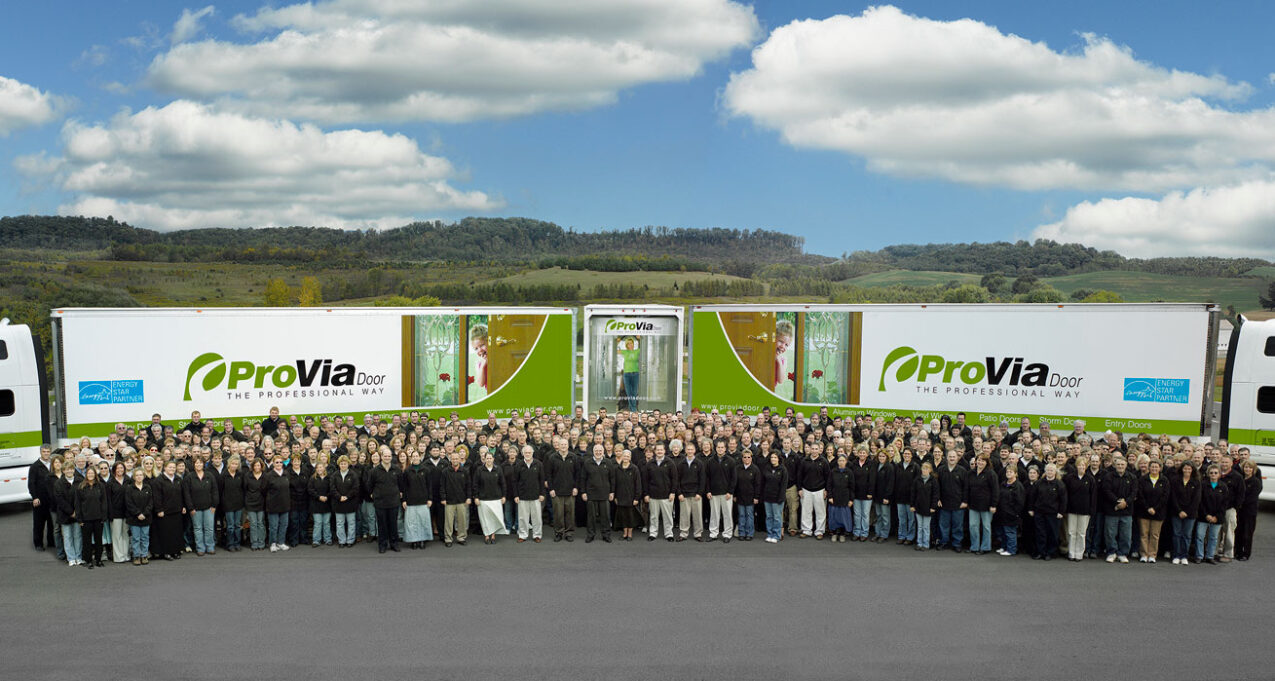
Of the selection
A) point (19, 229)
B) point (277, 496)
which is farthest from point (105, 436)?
point (19, 229)

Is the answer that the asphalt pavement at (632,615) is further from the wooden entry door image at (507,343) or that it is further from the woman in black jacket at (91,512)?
the wooden entry door image at (507,343)

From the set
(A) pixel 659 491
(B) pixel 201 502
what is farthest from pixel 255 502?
(A) pixel 659 491

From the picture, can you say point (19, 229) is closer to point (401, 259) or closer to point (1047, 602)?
point (401, 259)

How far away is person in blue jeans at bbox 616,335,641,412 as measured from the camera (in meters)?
19.8

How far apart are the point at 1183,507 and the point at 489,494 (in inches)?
408

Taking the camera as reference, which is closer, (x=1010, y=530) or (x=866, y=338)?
(x=1010, y=530)

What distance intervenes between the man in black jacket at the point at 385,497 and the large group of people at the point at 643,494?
0.07 feet

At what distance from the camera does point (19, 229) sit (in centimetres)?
7944

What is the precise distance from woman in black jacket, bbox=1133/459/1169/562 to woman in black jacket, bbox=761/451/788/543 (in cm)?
511

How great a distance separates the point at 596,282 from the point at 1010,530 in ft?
249

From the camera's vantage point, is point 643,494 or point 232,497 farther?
point 643,494

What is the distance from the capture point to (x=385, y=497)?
12.8 meters

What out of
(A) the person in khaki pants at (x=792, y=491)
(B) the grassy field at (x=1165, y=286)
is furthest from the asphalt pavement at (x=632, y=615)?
(B) the grassy field at (x=1165, y=286)

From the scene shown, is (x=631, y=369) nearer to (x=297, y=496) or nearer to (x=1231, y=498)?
(x=297, y=496)
